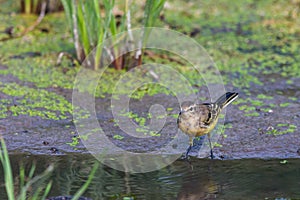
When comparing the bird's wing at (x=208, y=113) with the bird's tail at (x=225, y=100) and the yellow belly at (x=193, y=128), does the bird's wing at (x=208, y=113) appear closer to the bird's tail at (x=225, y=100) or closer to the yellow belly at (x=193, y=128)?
the yellow belly at (x=193, y=128)

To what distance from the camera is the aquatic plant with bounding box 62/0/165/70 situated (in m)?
7.12

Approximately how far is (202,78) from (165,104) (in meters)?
1.00

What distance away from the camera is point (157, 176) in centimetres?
531

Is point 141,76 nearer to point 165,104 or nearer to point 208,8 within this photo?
point 165,104

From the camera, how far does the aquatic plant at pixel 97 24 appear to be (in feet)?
23.4

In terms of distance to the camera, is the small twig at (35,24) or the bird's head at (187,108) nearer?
the bird's head at (187,108)

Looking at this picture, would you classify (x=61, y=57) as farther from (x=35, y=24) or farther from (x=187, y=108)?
(x=187, y=108)

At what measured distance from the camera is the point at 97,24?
285 inches

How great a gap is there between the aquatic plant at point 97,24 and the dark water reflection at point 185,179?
2.09 meters

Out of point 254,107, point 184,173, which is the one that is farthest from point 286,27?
point 184,173

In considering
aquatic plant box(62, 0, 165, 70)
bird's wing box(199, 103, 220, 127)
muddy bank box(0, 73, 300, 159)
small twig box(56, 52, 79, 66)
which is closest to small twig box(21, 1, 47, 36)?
small twig box(56, 52, 79, 66)

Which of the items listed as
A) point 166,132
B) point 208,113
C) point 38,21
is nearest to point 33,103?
point 166,132

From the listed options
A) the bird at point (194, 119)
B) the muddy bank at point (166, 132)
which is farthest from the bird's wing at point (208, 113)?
the muddy bank at point (166, 132)

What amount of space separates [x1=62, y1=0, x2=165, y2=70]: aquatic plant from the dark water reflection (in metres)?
2.09
